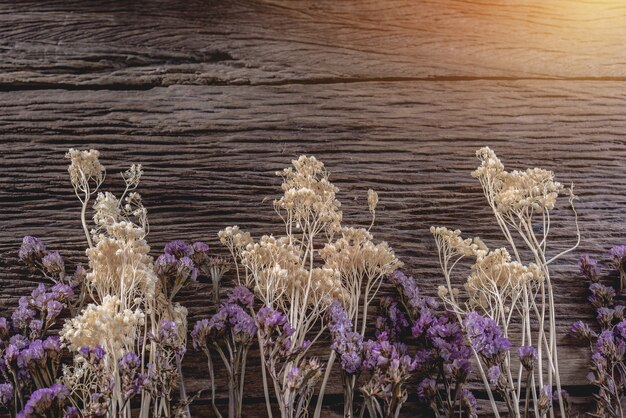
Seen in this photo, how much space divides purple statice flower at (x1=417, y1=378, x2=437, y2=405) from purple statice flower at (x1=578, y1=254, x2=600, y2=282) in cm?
55

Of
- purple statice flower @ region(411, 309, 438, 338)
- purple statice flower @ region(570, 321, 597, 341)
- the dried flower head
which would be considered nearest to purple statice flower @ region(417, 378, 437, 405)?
purple statice flower @ region(411, 309, 438, 338)

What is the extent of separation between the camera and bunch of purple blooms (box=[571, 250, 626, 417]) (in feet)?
4.04

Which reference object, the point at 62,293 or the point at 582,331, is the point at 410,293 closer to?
the point at 582,331

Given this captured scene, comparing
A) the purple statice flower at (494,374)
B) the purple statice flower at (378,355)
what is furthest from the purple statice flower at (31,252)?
the purple statice flower at (494,374)

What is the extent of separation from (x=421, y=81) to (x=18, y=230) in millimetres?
1266

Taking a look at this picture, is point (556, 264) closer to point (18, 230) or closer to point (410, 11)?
point (410, 11)

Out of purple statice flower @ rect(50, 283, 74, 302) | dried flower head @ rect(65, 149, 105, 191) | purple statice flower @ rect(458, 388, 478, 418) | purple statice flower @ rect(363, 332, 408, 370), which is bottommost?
purple statice flower @ rect(458, 388, 478, 418)

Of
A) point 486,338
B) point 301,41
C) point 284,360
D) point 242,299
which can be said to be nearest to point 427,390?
point 486,338

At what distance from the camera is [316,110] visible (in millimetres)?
1741

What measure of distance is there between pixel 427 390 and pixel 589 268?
1.91 feet

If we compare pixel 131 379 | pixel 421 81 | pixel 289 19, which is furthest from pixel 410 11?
pixel 131 379

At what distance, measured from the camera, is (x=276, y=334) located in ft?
3.97

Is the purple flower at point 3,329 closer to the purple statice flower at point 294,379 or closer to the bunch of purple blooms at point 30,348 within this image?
the bunch of purple blooms at point 30,348

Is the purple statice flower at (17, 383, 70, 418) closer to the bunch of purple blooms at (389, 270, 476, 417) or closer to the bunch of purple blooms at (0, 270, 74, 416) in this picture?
the bunch of purple blooms at (0, 270, 74, 416)
